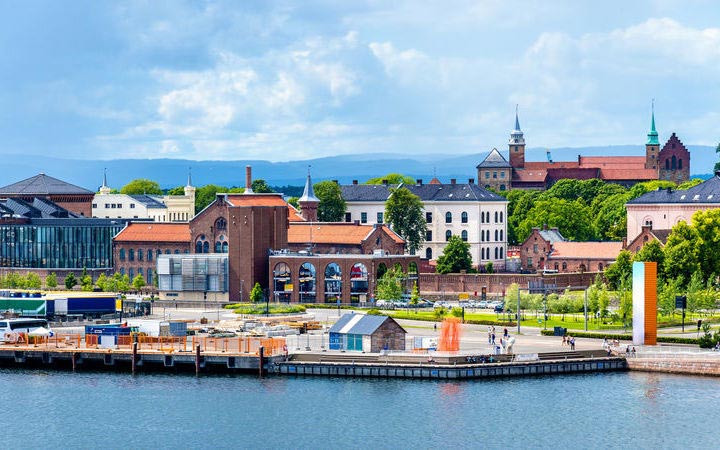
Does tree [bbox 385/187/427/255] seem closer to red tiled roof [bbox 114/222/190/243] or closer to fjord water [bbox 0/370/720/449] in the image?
red tiled roof [bbox 114/222/190/243]

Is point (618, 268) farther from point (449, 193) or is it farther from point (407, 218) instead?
point (449, 193)

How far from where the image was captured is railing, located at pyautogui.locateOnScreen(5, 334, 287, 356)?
355 feet

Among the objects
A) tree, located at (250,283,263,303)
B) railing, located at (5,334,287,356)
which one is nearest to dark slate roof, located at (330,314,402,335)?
railing, located at (5,334,287,356)

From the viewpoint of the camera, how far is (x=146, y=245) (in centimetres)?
17175

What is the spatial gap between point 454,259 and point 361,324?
200ft

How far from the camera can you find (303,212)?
18725 cm

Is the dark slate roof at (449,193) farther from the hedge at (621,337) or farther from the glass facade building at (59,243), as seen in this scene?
the hedge at (621,337)

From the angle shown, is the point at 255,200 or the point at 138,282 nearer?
the point at 138,282

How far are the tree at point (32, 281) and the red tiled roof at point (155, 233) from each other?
9540mm

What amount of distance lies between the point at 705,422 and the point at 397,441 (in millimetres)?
17312

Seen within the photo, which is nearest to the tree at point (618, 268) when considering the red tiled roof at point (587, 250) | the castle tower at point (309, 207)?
the red tiled roof at point (587, 250)

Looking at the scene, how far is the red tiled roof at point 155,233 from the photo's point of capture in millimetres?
170125

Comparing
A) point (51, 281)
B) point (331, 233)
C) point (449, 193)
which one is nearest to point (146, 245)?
point (51, 281)

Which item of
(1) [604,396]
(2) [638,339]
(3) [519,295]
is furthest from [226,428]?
(3) [519,295]
